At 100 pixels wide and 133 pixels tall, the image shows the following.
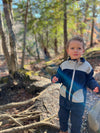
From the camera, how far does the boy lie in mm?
1778

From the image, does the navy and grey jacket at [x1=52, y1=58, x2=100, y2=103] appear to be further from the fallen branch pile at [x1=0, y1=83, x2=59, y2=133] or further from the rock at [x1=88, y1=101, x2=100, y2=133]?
the fallen branch pile at [x1=0, y1=83, x2=59, y2=133]

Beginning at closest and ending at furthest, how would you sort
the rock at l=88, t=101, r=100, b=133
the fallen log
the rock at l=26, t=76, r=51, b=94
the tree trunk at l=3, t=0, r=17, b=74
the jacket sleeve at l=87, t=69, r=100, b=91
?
the jacket sleeve at l=87, t=69, r=100, b=91, the rock at l=88, t=101, r=100, b=133, the fallen log, the rock at l=26, t=76, r=51, b=94, the tree trunk at l=3, t=0, r=17, b=74

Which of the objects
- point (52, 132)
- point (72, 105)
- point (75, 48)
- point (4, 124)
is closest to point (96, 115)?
point (72, 105)

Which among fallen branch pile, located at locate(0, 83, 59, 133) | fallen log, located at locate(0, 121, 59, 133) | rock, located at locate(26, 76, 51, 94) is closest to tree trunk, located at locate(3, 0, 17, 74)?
rock, located at locate(26, 76, 51, 94)

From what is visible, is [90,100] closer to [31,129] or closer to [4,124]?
[31,129]

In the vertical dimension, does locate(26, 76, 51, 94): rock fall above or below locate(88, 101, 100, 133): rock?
below

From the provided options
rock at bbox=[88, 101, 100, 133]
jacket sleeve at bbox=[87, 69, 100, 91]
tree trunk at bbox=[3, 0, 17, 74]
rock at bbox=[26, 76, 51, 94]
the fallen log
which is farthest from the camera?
tree trunk at bbox=[3, 0, 17, 74]

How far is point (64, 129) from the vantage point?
82.7 inches

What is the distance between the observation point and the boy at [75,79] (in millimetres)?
1778

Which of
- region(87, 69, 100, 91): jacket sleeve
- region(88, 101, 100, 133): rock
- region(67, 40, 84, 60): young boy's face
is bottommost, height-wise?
region(88, 101, 100, 133): rock

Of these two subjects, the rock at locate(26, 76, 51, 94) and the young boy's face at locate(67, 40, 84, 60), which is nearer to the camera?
the young boy's face at locate(67, 40, 84, 60)

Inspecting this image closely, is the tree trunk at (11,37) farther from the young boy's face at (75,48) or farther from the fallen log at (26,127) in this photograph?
the young boy's face at (75,48)

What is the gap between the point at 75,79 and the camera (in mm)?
1826

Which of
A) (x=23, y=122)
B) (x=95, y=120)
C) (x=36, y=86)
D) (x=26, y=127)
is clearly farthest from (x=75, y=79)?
(x=36, y=86)
